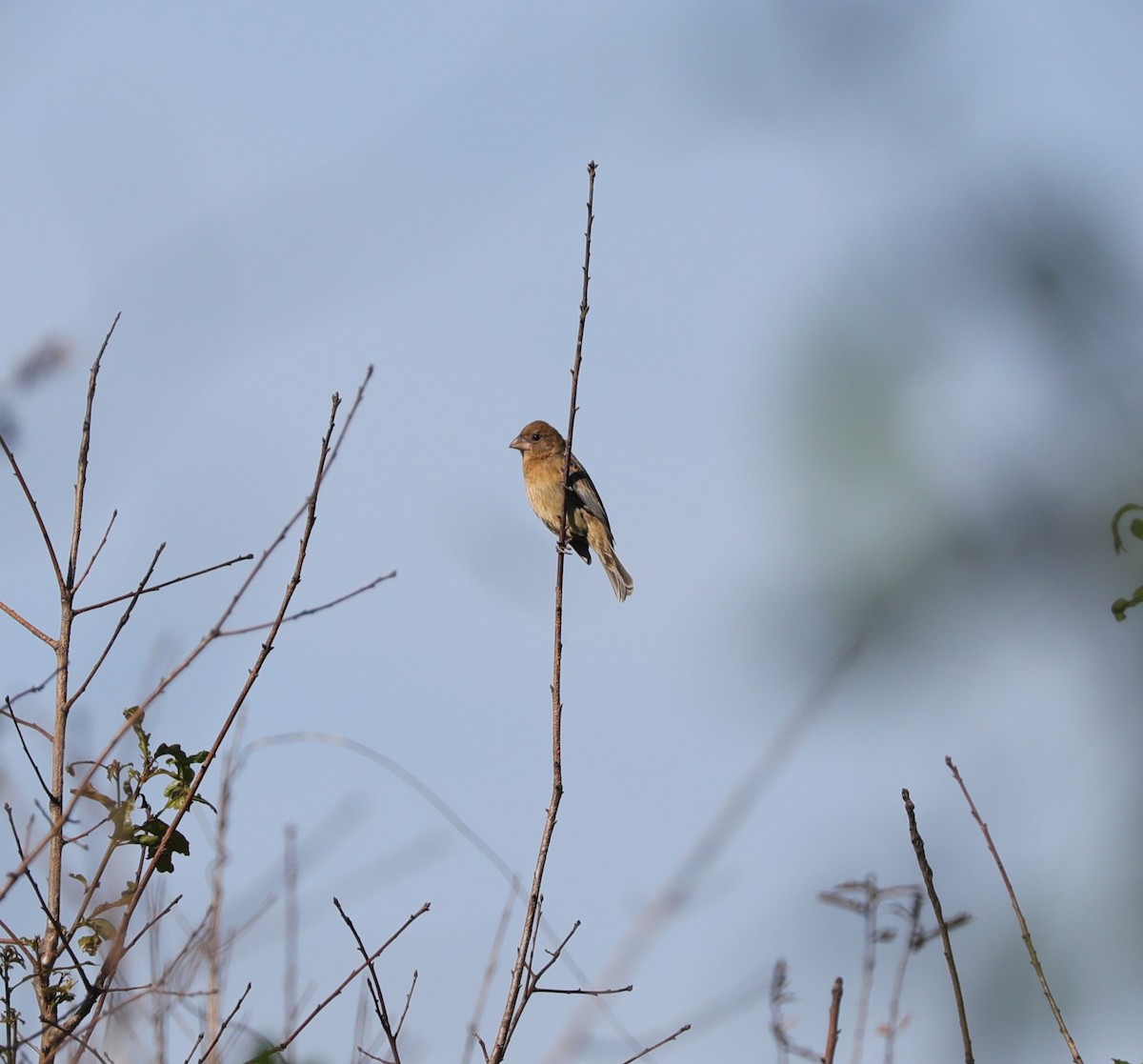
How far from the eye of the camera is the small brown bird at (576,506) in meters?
9.70

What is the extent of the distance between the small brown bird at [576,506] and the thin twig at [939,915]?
736 centimetres

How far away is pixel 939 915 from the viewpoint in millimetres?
1755

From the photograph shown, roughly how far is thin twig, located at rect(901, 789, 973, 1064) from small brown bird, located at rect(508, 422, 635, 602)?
24.1 ft

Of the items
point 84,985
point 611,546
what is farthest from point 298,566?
point 611,546

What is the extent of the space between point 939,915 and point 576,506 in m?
8.00

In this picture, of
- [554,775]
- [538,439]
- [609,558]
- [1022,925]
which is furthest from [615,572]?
[1022,925]

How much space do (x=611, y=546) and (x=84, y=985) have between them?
7.44 m

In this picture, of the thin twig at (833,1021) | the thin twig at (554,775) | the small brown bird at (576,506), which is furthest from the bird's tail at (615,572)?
the thin twig at (833,1021)

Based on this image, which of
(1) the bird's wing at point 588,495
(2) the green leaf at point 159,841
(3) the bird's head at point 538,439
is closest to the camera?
(2) the green leaf at point 159,841

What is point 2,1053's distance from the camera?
2496mm

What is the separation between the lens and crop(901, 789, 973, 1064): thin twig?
162 centimetres

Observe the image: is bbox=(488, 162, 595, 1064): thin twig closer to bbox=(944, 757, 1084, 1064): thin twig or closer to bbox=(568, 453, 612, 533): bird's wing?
bbox=(944, 757, 1084, 1064): thin twig

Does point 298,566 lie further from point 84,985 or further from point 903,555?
point 903,555

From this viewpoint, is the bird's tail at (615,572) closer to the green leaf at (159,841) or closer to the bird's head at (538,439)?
the bird's head at (538,439)
